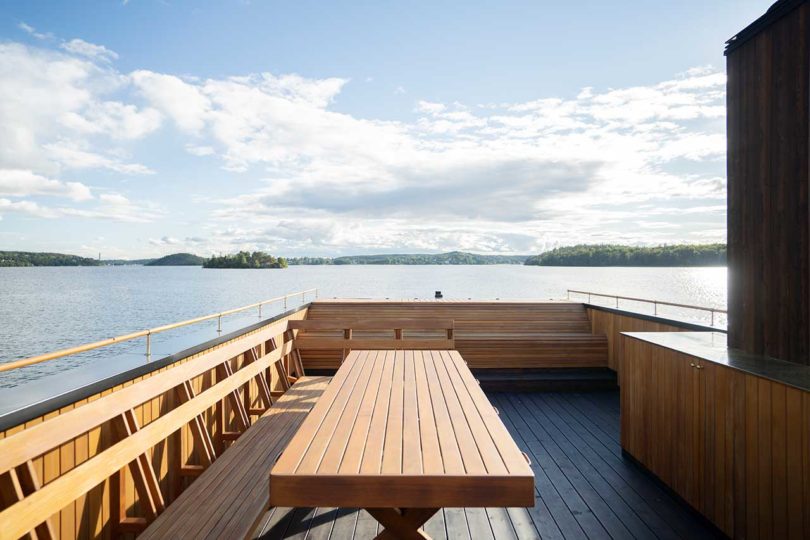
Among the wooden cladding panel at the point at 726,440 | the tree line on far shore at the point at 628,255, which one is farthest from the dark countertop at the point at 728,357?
the tree line on far shore at the point at 628,255

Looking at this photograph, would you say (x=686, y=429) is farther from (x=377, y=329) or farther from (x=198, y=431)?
(x=198, y=431)

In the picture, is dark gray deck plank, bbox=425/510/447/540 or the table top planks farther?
dark gray deck plank, bbox=425/510/447/540

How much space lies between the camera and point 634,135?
8.00 m

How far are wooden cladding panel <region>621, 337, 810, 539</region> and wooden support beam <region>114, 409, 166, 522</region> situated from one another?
3.26 m

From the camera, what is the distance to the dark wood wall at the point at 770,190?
2.57 m

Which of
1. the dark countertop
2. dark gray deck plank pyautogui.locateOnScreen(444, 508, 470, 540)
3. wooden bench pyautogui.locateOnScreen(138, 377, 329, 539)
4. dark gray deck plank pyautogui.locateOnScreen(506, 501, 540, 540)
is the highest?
the dark countertop

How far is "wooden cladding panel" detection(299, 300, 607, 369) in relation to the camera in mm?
6188

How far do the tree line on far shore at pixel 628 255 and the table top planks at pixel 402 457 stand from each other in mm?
29892

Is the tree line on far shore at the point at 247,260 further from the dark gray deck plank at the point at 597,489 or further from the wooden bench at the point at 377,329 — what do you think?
the dark gray deck plank at the point at 597,489

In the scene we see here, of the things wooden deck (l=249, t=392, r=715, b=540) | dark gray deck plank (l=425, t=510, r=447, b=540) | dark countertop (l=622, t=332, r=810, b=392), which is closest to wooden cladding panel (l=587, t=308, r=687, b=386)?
dark countertop (l=622, t=332, r=810, b=392)

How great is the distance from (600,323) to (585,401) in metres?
1.93

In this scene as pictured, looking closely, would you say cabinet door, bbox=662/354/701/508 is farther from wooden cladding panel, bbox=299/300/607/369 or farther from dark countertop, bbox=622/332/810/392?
wooden cladding panel, bbox=299/300/607/369

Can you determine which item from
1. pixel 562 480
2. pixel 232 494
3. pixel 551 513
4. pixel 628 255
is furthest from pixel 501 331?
pixel 628 255

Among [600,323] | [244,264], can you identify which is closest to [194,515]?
[600,323]
